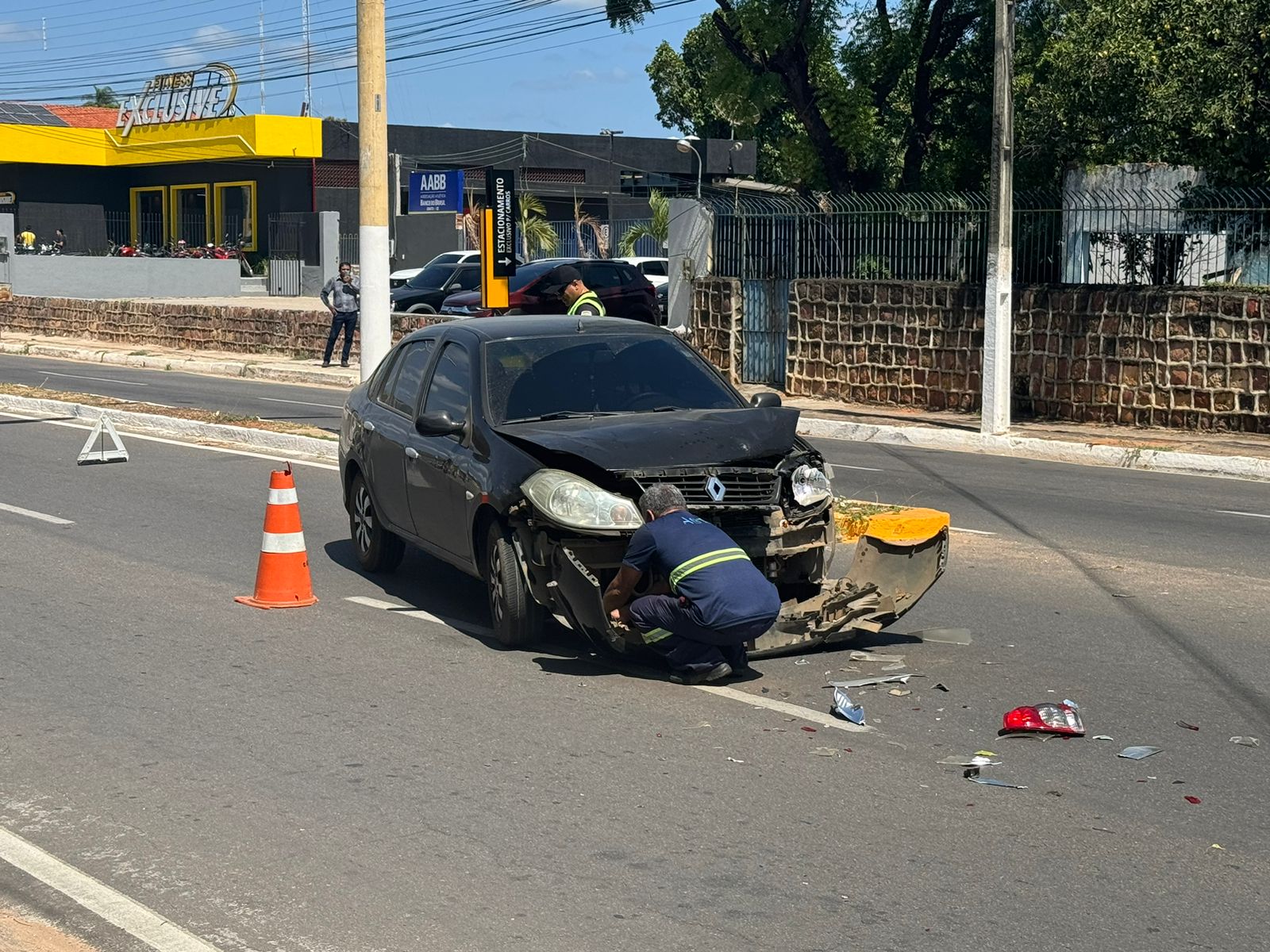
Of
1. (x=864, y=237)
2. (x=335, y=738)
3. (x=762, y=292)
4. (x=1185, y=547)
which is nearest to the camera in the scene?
(x=335, y=738)

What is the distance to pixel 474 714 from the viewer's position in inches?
272

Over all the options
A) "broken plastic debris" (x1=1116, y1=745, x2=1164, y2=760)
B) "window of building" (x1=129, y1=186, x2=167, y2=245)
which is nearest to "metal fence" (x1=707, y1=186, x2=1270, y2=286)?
"broken plastic debris" (x1=1116, y1=745, x2=1164, y2=760)

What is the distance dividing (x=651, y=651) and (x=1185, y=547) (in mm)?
5116

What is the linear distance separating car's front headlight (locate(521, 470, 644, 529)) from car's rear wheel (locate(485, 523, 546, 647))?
50 cm

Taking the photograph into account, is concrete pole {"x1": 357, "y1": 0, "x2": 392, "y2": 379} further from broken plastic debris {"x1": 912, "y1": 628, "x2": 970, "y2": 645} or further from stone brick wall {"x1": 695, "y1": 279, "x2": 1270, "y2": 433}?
broken plastic debris {"x1": 912, "y1": 628, "x2": 970, "y2": 645}

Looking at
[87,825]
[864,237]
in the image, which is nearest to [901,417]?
[864,237]

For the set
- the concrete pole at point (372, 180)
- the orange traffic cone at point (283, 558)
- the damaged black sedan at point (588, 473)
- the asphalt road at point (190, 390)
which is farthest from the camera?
the asphalt road at point (190, 390)

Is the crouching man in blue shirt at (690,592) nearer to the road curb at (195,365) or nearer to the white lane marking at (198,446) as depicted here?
the white lane marking at (198,446)

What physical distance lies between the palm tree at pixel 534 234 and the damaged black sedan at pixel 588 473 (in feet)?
130

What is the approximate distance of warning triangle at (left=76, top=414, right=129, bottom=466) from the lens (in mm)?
15414

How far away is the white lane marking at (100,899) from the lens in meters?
4.52

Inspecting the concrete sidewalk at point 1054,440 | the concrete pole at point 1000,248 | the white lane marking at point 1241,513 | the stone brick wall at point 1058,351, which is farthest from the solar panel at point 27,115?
the white lane marking at point 1241,513

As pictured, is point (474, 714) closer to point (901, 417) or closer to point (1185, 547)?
point (1185, 547)

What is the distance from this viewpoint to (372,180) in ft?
54.5
